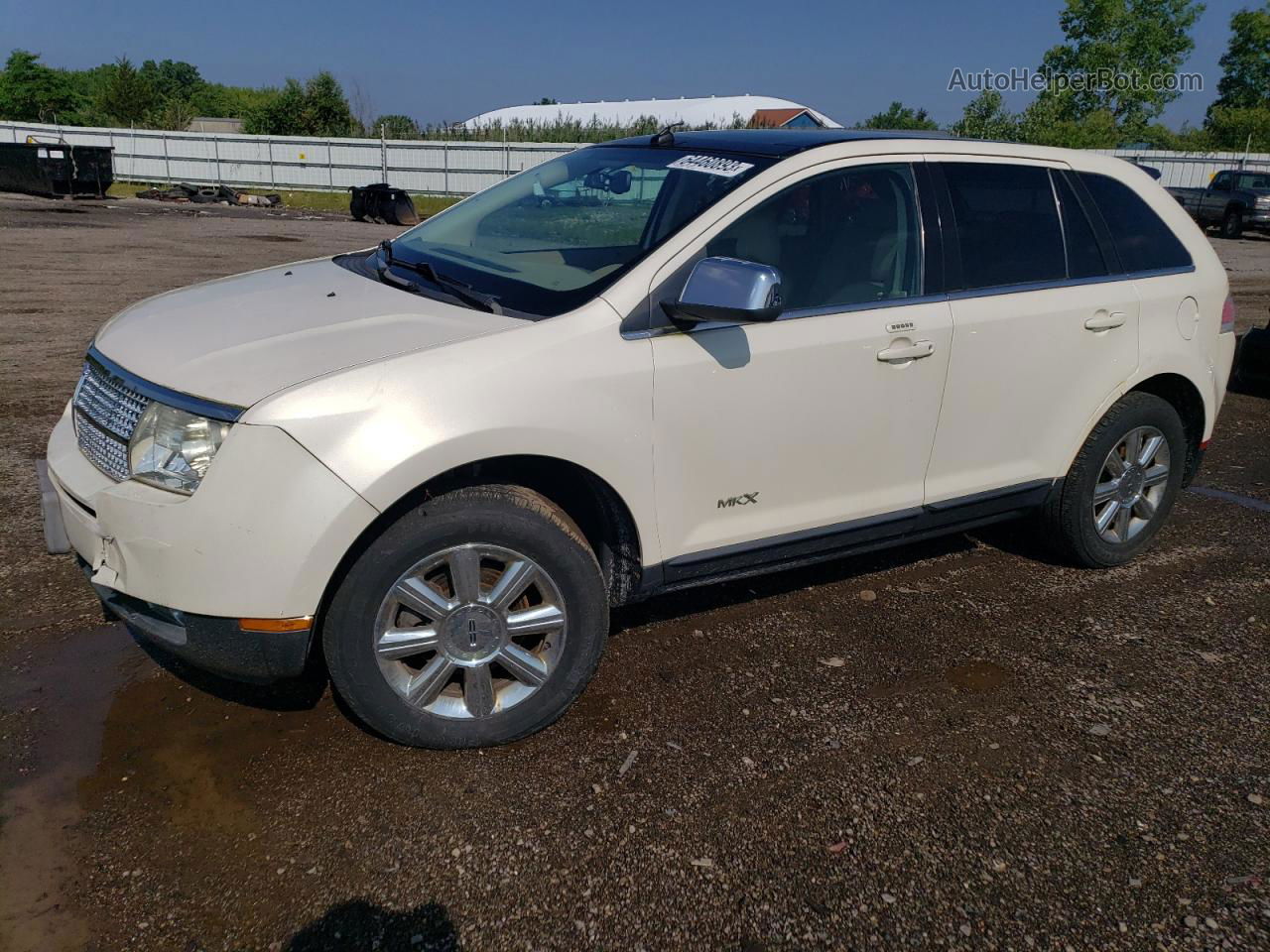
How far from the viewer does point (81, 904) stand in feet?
8.15

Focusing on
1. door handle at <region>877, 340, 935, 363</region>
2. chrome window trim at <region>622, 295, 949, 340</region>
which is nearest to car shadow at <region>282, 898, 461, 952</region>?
chrome window trim at <region>622, 295, 949, 340</region>

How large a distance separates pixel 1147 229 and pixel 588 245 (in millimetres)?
2556

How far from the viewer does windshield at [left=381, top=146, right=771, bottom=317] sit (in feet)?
11.2

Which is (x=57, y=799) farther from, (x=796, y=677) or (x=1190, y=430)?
(x=1190, y=430)

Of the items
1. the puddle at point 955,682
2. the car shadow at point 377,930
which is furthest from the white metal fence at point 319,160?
the car shadow at point 377,930

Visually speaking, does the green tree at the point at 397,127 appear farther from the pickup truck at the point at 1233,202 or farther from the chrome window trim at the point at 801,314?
the chrome window trim at the point at 801,314

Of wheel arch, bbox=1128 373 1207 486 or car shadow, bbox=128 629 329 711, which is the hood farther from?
wheel arch, bbox=1128 373 1207 486

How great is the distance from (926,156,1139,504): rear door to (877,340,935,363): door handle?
0.15m

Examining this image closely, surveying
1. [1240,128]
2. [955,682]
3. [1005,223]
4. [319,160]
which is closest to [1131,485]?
[1005,223]

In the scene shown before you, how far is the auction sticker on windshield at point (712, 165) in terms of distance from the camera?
11.8 feet

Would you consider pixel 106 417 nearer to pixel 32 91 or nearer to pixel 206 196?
pixel 206 196

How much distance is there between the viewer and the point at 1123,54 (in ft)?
200

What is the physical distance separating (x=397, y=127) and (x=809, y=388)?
137ft

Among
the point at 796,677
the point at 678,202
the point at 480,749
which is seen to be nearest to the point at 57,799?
the point at 480,749
